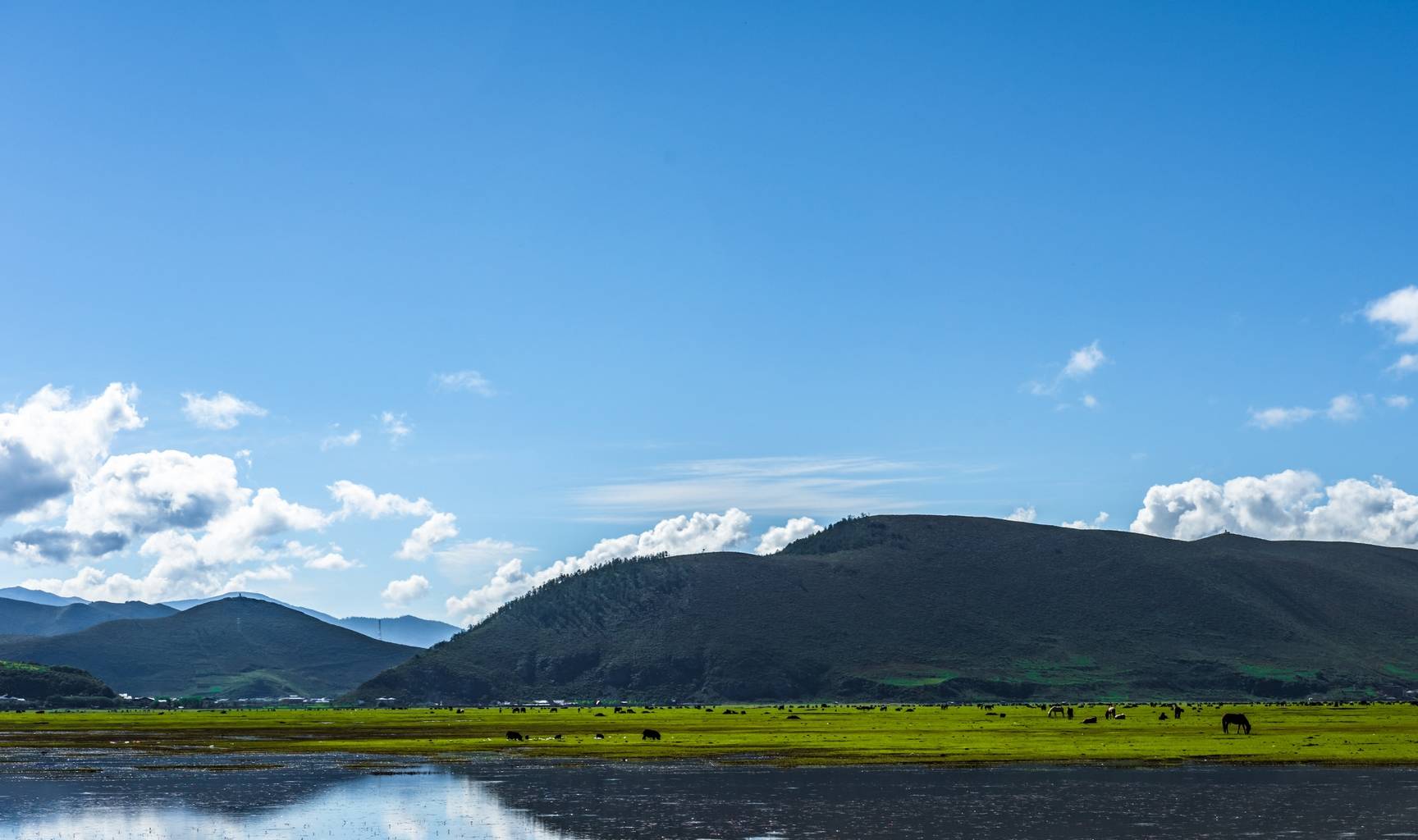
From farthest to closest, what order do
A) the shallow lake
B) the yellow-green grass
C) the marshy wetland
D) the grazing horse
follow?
1. the grazing horse
2. the yellow-green grass
3. the marshy wetland
4. the shallow lake

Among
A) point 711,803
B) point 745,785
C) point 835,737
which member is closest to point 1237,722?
point 835,737

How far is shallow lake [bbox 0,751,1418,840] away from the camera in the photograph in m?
43.5

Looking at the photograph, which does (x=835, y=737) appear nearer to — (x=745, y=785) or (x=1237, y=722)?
(x=1237, y=722)

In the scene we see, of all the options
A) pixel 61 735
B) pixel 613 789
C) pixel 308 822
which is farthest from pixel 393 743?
pixel 308 822

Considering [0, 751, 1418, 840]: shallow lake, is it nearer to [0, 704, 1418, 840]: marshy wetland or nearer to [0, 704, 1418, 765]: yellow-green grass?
[0, 704, 1418, 840]: marshy wetland

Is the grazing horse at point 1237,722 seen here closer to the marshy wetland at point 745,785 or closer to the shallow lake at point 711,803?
the marshy wetland at point 745,785

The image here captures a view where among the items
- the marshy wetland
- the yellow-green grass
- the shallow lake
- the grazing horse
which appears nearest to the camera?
the shallow lake

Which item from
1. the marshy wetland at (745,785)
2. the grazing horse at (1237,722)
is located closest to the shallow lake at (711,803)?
the marshy wetland at (745,785)

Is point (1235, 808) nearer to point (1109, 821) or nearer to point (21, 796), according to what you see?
point (1109, 821)

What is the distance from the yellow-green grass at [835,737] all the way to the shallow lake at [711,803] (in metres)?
9.14

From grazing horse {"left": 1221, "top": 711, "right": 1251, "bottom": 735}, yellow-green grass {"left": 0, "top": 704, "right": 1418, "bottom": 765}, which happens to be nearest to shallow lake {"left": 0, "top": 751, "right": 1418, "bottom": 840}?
yellow-green grass {"left": 0, "top": 704, "right": 1418, "bottom": 765}

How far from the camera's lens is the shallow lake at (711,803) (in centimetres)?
4350

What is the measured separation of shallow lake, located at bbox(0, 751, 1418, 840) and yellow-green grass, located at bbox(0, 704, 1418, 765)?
9144 mm

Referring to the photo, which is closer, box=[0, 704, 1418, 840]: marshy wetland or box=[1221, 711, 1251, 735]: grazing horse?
box=[0, 704, 1418, 840]: marshy wetland
